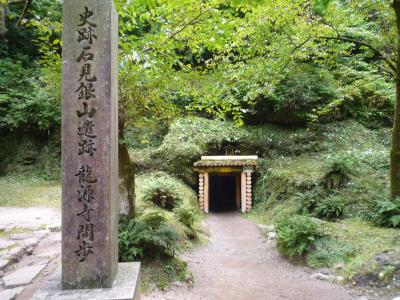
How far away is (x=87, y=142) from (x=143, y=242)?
314cm

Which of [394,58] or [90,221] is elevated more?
[394,58]

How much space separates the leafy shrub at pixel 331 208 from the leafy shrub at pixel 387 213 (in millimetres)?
968

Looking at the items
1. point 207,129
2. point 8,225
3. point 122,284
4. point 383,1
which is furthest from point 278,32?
point 8,225

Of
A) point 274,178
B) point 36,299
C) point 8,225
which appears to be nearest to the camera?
point 36,299

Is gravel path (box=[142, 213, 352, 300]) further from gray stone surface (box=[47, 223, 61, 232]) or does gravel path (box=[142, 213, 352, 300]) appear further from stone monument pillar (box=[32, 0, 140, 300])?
gray stone surface (box=[47, 223, 61, 232])

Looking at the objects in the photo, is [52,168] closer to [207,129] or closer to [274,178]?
[207,129]

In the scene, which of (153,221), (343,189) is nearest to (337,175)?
(343,189)

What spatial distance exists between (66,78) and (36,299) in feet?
6.94

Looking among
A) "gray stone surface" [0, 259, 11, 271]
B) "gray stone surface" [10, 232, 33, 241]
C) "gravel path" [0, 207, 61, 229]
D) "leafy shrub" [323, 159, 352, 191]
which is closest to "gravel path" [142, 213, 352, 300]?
"gray stone surface" [0, 259, 11, 271]

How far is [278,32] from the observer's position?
27.7 feet

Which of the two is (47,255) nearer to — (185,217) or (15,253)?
(15,253)

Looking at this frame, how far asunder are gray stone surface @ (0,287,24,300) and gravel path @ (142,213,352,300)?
5.85 feet

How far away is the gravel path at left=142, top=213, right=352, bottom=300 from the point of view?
5.11m

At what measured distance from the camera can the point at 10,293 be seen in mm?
4039
